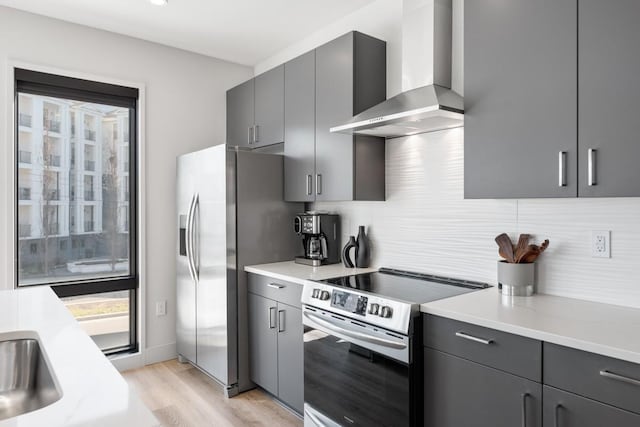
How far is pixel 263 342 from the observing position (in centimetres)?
289

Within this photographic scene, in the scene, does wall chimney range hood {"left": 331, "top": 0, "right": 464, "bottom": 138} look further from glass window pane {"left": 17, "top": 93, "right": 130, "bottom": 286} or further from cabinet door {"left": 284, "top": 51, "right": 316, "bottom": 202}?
glass window pane {"left": 17, "top": 93, "right": 130, "bottom": 286}

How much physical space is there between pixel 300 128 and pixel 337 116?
40cm

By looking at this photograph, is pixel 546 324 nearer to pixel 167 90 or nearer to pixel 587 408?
pixel 587 408

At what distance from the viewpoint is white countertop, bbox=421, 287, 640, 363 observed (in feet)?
4.52

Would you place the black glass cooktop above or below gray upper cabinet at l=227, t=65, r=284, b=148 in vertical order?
below

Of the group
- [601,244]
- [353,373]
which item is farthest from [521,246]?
[353,373]

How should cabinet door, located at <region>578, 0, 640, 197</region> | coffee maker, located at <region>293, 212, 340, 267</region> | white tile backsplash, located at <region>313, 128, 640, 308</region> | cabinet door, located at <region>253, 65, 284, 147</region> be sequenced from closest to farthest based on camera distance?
cabinet door, located at <region>578, 0, 640, 197</region> → white tile backsplash, located at <region>313, 128, 640, 308</region> → coffee maker, located at <region>293, 212, 340, 267</region> → cabinet door, located at <region>253, 65, 284, 147</region>

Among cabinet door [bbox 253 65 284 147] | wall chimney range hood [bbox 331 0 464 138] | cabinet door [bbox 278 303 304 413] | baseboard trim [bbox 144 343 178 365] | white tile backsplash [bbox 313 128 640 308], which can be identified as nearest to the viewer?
white tile backsplash [bbox 313 128 640 308]

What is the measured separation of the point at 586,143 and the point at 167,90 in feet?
10.2

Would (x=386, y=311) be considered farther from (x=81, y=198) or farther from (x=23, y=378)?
(x=81, y=198)

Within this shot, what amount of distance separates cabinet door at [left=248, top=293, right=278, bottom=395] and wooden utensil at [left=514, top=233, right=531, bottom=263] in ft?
4.78

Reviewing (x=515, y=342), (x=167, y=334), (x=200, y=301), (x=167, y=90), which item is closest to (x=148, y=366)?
(x=167, y=334)

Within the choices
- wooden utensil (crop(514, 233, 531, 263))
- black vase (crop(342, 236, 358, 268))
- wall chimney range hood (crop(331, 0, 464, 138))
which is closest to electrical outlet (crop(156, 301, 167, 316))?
black vase (crop(342, 236, 358, 268))

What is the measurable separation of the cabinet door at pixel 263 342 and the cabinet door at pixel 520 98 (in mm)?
1498
